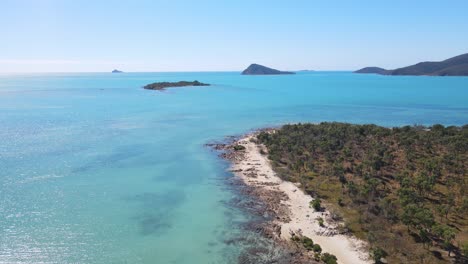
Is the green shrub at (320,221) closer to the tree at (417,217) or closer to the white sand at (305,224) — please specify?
the white sand at (305,224)

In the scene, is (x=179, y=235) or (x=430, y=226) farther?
(x=179, y=235)

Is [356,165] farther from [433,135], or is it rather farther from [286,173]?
[433,135]

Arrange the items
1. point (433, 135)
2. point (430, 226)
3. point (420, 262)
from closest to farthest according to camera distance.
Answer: point (420, 262), point (430, 226), point (433, 135)

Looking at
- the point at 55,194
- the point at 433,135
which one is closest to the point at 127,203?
the point at 55,194

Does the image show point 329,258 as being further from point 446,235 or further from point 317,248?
point 446,235

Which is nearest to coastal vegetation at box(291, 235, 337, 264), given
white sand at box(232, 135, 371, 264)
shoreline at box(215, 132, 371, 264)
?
shoreline at box(215, 132, 371, 264)

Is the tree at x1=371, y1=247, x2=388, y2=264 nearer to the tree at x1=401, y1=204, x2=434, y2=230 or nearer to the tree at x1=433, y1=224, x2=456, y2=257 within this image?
the tree at x1=433, y1=224, x2=456, y2=257
